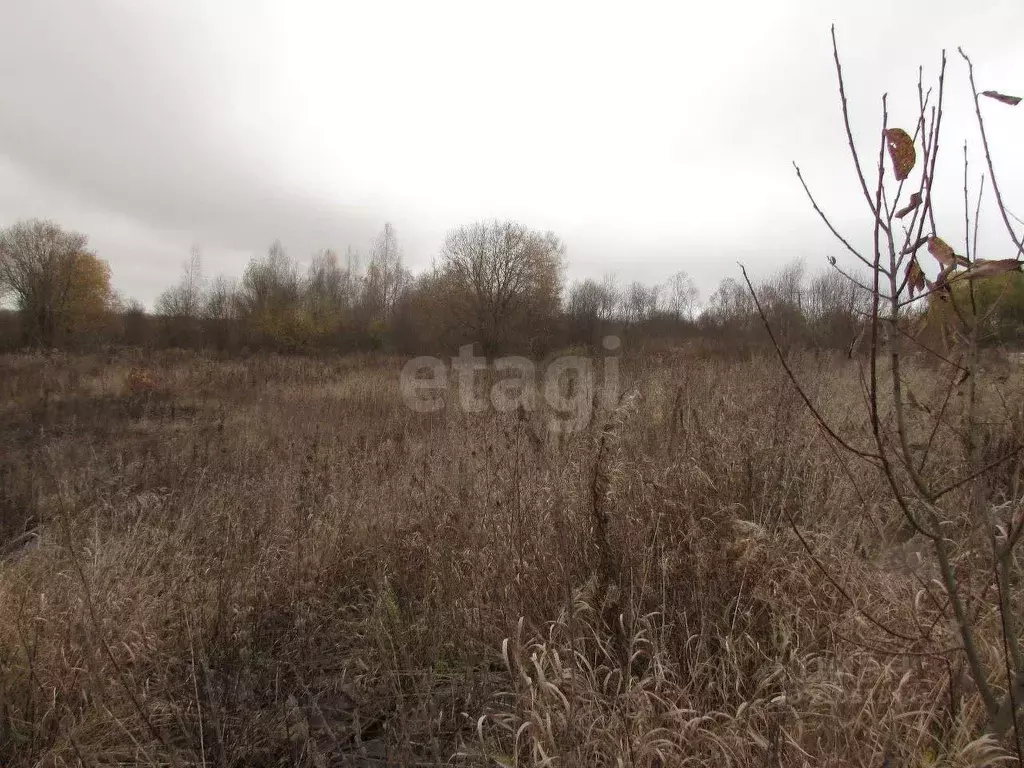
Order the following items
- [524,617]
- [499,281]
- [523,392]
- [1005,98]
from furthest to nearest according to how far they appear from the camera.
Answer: [499,281] < [523,392] < [524,617] < [1005,98]

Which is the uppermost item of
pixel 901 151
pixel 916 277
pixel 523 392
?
pixel 901 151

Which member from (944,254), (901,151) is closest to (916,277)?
(944,254)

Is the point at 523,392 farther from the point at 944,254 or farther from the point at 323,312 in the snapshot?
the point at 323,312

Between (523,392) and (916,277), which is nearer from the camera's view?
(916,277)

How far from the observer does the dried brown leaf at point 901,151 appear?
99 cm

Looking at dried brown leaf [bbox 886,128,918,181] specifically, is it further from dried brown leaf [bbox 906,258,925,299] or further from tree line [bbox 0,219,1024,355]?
tree line [bbox 0,219,1024,355]

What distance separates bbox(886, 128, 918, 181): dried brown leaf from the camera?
0.99 meters

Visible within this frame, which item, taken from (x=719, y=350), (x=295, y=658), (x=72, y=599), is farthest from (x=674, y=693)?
(x=719, y=350)

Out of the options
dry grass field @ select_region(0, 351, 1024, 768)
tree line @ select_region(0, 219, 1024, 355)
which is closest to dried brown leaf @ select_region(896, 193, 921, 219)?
dry grass field @ select_region(0, 351, 1024, 768)

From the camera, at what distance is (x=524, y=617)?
6.93 ft

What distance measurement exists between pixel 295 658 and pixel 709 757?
1.88 m

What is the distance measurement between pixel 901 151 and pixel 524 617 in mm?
1921

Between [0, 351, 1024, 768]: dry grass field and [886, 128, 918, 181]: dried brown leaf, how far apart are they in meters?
0.84

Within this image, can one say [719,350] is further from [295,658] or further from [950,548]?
[295,658]
